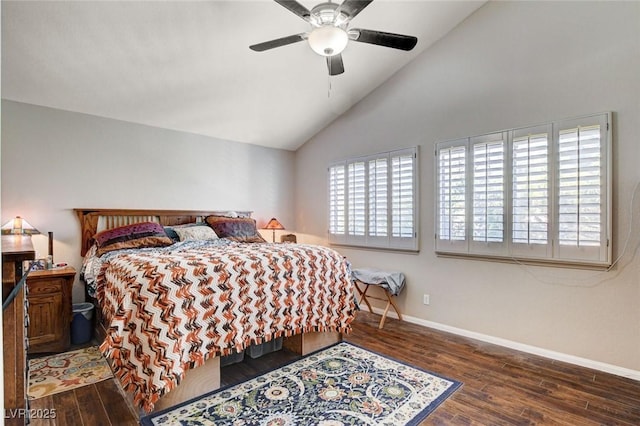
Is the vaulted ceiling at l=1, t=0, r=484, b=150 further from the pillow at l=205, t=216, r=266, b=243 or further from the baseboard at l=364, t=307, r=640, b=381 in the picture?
the baseboard at l=364, t=307, r=640, b=381

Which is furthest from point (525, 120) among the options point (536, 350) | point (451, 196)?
point (536, 350)

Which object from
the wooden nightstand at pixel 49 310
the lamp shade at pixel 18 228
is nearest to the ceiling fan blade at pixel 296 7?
the wooden nightstand at pixel 49 310

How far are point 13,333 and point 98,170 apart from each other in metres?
3.06

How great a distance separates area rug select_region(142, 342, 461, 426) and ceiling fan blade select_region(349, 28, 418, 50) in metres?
2.57

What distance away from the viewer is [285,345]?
334cm

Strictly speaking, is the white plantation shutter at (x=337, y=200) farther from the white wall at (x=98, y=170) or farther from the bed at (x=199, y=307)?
the bed at (x=199, y=307)

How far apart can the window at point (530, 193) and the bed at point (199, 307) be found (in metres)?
1.41

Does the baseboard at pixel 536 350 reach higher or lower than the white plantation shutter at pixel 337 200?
lower

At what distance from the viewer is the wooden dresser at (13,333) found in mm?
1370

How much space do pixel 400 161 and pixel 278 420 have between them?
3074mm

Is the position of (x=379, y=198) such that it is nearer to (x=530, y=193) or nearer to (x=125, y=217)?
(x=530, y=193)

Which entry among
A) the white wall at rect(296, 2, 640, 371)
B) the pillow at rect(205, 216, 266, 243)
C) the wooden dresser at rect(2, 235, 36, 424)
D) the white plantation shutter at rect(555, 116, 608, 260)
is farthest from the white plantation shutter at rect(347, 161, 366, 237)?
the wooden dresser at rect(2, 235, 36, 424)

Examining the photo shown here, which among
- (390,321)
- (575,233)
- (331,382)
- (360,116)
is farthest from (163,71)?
(575,233)

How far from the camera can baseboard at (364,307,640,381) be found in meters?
2.80
